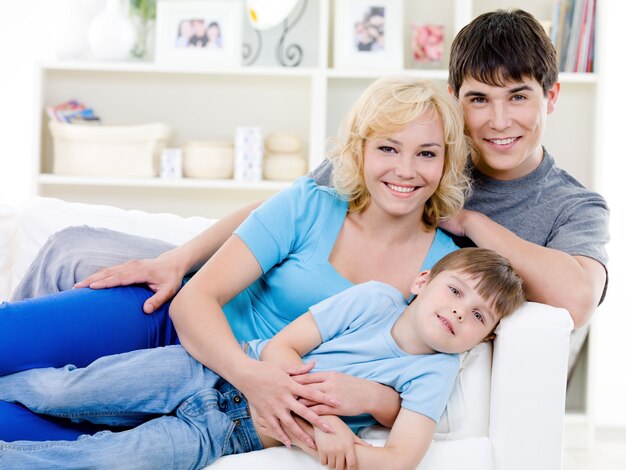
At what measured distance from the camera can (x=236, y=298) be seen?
5.98ft

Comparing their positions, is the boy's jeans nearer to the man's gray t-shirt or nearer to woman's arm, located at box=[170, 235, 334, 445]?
woman's arm, located at box=[170, 235, 334, 445]

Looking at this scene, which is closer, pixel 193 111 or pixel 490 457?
pixel 490 457

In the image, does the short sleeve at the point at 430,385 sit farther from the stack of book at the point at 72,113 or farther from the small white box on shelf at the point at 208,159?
the stack of book at the point at 72,113

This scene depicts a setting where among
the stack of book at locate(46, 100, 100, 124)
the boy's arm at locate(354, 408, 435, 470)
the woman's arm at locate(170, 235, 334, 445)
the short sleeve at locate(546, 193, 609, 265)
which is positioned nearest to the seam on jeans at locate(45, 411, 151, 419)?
the woman's arm at locate(170, 235, 334, 445)

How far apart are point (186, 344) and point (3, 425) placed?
0.35 m

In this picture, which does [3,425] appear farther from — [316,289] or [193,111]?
[193,111]

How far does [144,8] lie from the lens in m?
3.55

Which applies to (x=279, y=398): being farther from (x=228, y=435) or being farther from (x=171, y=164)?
(x=171, y=164)

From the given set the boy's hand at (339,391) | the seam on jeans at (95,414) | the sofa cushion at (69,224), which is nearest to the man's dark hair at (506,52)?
the boy's hand at (339,391)

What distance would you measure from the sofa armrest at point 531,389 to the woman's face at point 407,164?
0.33 m

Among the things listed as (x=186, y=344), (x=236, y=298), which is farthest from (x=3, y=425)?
(x=236, y=298)

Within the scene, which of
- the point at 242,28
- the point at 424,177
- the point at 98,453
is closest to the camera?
the point at 98,453

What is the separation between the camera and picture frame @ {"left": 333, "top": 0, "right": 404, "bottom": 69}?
11.1 feet

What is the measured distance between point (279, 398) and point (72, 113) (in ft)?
7.54
